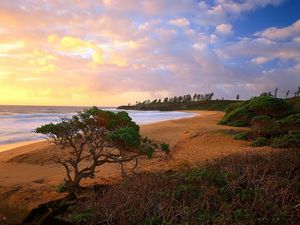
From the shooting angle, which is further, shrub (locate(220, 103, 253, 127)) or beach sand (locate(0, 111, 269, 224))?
shrub (locate(220, 103, 253, 127))

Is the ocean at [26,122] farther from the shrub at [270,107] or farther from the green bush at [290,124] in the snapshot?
the shrub at [270,107]

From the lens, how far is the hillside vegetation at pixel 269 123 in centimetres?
1460

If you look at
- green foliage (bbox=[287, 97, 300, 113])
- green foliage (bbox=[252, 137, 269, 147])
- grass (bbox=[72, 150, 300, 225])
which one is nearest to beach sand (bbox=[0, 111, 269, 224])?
green foliage (bbox=[252, 137, 269, 147])

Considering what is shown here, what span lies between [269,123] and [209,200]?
49.4 feet

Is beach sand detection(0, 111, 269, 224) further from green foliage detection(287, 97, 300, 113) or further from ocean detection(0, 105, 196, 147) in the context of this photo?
green foliage detection(287, 97, 300, 113)

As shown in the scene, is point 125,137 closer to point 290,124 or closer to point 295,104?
point 290,124

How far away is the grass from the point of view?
5.06 metres

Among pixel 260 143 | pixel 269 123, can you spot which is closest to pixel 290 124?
pixel 269 123

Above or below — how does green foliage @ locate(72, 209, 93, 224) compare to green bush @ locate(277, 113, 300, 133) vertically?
below

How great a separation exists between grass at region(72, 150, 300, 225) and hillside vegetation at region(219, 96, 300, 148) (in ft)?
24.7

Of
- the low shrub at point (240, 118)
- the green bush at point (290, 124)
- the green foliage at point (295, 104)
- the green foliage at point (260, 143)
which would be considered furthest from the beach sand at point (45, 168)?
the green foliage at point (295, 104)

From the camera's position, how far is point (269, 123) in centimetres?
1945

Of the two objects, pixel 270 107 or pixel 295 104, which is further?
pixel 295 104

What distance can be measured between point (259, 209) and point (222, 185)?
1.12 metres
